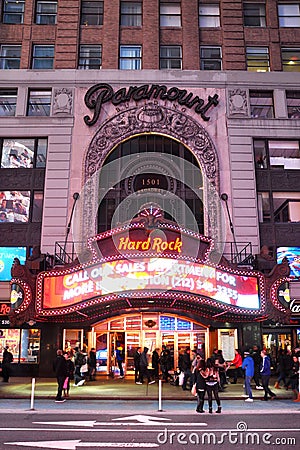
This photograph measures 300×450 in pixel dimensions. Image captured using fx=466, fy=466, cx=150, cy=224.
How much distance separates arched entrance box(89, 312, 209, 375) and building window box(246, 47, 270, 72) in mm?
16675

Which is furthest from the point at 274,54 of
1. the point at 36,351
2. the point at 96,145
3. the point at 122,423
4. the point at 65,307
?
the point at 122,423

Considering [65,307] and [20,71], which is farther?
[20,71]

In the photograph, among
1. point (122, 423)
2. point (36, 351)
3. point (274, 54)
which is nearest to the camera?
point (122, 423)

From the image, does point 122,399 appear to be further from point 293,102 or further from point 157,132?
point 293,102

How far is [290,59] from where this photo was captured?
30234mm

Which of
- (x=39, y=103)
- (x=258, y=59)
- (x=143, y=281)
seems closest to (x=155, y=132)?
(x=39, y=103)

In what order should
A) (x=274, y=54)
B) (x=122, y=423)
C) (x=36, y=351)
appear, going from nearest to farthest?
(x=122, y=423), (x=36, y=351), (x=274, y=54)

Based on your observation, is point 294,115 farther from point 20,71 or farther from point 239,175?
point 20,71

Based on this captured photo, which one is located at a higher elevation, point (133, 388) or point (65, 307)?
point (65, 307)

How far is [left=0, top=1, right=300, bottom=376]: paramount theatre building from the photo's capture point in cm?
2569

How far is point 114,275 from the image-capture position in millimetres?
18750

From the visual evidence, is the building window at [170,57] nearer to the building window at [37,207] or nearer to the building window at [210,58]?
the building window at [210,58]

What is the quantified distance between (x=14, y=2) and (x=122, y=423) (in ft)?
93.8

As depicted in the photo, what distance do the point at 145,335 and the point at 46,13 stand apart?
2176cm
